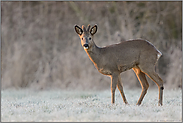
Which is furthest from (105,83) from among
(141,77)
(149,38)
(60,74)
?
(141,77)

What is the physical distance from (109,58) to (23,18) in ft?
31.5

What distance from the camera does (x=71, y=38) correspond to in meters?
15.3

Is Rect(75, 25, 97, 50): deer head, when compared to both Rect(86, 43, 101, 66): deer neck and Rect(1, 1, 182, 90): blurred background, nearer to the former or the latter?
Rect(86, 43, 101, 66): deer neck

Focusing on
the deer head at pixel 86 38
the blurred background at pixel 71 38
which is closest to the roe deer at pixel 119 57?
the deer head at pixel 86 38

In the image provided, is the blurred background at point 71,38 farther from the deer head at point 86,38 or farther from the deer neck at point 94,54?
the deer head at point 86,38

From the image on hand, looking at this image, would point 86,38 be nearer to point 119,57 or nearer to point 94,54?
point 94,54

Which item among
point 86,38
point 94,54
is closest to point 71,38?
point 94,54

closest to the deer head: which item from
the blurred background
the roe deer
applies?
the roe deer

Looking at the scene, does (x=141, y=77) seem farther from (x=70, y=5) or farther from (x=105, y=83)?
(x=70, y=5)

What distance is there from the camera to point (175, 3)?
15.1m

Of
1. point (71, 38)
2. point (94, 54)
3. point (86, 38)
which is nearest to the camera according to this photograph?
point (86, 38)

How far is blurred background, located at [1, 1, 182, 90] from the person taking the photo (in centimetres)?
1280

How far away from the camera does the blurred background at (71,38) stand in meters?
12.8

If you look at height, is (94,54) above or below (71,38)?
below
